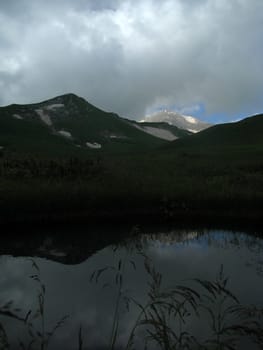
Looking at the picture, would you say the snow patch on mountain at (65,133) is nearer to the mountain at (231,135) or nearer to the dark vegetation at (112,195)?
the mountain at (231,135)

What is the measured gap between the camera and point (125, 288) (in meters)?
12.1

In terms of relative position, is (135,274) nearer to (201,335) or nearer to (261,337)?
(201,335)

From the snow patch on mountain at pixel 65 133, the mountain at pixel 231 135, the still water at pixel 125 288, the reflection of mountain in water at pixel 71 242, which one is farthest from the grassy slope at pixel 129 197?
the snow patch on mountain at pixel 65 133

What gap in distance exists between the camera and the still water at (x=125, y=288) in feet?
27.9

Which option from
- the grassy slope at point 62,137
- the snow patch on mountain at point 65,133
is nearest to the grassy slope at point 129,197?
the grassy slope at point 62,137

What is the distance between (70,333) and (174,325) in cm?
283

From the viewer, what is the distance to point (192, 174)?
3394 cm

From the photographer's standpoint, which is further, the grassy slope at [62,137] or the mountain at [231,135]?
the grassy slope at [62,137]

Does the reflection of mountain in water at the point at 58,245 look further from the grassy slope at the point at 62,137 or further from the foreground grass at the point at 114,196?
the grassy slope at the point at 62,137

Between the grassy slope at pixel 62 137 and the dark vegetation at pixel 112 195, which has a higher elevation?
the grassy slope at pixel 62 137

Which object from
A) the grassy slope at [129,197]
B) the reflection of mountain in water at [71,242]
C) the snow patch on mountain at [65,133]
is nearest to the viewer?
the reflection of mountain in water at [71,242]

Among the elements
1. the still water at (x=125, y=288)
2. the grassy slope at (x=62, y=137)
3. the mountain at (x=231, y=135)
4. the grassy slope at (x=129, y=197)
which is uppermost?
the grassy slope at (x=62, y=137)

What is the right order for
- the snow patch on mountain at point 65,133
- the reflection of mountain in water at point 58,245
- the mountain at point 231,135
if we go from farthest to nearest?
1. the snow patch on mountain at point 65,133
2. the mountain at point 231,135
3. the reflection of mountain in water at point 58,245

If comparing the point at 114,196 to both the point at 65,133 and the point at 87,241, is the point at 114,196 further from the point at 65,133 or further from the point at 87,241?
the point at 65,133
